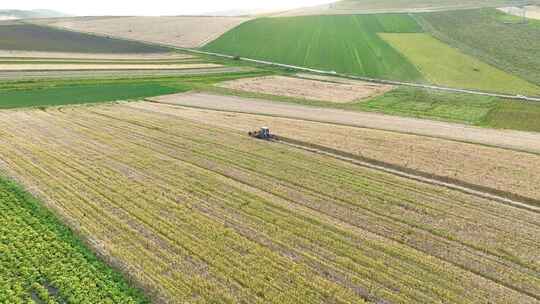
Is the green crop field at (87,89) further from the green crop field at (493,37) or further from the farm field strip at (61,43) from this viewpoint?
the green crop field at (493,37)

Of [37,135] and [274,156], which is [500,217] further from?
[37,135]

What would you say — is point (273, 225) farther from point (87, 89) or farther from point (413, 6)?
point (413, 6)

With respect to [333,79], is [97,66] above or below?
below

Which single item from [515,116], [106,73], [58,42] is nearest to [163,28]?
[58,42]

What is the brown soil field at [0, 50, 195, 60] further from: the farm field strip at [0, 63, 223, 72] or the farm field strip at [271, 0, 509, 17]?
the farm field strip at [271, 0, 509, 17]

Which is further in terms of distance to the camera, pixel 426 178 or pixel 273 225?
pixel 426 178

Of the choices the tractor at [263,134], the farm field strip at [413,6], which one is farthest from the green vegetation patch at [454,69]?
the farm field strip at [413,6]

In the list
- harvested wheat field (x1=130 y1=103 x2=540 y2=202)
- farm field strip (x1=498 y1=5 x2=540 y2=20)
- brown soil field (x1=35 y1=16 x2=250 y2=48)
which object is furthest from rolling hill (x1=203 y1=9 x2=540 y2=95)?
harvested wheat field (x1=130 y1=103 x2=540 y2=202)
